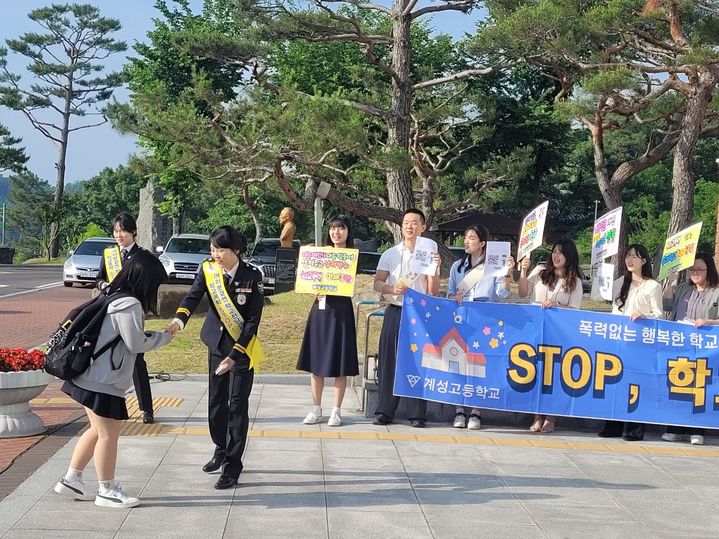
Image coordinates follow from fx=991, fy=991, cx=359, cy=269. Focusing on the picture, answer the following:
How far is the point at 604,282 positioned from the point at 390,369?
6.64ft

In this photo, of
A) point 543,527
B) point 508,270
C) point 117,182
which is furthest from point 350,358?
point 117,182

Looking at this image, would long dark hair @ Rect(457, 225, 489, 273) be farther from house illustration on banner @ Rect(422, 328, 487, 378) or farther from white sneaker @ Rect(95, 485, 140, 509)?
white sneaker @ Rect(95, 485, 140, 509)

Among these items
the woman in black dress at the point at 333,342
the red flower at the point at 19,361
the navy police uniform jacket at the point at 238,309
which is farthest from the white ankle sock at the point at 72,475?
the woman in black dress at the point at 333,342

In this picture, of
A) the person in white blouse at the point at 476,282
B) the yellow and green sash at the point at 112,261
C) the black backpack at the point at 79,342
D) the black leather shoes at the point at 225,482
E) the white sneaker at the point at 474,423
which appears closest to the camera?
the black backpack at the point at 79,342

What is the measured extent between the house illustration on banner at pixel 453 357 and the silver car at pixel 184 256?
15.2 m

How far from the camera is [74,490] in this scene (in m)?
5.92

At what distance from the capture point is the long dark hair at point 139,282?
19.0 ft

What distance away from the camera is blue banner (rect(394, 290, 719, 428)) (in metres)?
8.58

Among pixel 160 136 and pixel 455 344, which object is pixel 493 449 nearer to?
pixel 455 344

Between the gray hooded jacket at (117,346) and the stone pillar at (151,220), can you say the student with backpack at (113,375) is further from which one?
the stone pillar at (151,220)

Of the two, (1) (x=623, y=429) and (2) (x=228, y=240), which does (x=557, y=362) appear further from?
(2) (x=228, y=240)

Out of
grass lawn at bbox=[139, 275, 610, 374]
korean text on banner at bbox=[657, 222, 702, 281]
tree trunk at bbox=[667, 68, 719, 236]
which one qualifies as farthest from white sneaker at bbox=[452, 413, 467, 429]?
tree trunk at bbox=[667, 68, 719, 236]

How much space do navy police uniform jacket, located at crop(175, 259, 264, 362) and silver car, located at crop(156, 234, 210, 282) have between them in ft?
54.9

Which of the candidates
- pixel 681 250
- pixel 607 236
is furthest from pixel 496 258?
pixel 681 250
